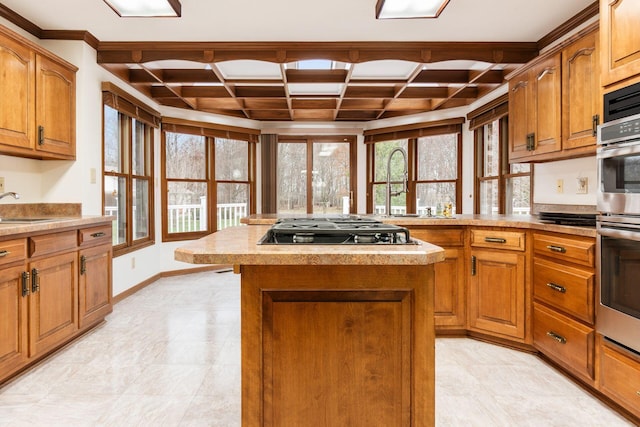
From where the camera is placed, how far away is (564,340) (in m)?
2.34

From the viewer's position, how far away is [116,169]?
4254mm

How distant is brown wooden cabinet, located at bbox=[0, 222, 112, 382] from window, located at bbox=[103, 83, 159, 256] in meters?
0.83

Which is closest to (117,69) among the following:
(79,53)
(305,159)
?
(79,53)

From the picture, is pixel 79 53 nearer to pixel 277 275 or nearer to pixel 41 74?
pixel 41 74

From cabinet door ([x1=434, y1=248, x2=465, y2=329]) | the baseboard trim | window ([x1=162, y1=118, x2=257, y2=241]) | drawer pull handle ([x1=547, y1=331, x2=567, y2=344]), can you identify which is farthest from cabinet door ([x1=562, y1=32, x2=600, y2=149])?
window ([x1=162, y1=118, x2=257, y2=241])

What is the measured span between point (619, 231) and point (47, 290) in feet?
11.0

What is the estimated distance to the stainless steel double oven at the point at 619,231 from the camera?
1822 mm

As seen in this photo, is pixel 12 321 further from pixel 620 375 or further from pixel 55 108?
pixel 620 375

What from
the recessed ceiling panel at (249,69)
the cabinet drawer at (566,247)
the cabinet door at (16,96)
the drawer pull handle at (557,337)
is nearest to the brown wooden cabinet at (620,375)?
the drawer pull handle at (557,337)

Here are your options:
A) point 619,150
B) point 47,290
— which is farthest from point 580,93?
point 47,290

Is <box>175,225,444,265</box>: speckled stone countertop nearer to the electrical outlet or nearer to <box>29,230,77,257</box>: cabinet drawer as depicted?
<box>29,230,77,257</box>: cabinet drawer

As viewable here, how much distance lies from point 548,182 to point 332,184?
3.71 metres

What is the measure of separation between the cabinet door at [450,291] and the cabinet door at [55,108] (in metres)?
3.15

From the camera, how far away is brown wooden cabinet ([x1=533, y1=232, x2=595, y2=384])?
84.7 inches
